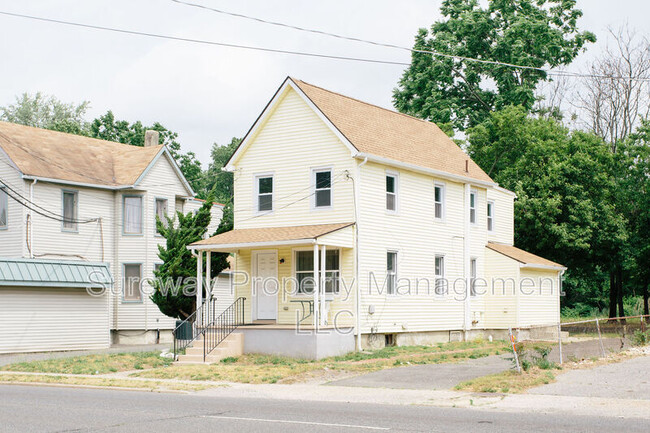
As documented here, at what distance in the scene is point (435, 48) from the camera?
52.7 m

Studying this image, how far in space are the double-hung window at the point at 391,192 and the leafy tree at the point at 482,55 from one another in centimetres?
2384

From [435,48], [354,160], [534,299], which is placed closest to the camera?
[354,160]

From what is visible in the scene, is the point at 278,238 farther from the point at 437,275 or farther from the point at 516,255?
the point at 516,255

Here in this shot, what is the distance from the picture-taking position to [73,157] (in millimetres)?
36062

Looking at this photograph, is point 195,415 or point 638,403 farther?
point 638,403

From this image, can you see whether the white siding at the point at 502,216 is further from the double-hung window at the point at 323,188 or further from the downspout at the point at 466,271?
the double-hung window at the point at 323,188

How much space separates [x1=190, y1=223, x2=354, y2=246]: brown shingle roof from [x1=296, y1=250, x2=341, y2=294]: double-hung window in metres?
0.96

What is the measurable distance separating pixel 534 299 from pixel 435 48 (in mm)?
24815

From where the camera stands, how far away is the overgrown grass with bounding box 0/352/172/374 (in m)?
22.3

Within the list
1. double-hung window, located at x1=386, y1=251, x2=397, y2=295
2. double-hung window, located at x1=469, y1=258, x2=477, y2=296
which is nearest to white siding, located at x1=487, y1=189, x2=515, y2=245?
double-hung window, located at x1=469, y1=258, x2=477, y2=296

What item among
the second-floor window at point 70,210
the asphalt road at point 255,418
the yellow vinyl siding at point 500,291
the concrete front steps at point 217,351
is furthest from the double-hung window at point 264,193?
the asphalt road at point 255,418

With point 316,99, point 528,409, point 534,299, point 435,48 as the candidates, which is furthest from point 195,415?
point 435,48

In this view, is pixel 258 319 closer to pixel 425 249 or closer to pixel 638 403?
pixel 425 249

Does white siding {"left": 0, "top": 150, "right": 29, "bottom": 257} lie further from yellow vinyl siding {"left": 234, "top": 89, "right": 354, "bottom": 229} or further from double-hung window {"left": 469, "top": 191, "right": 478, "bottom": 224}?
double-hung window {"left": 469, "top": 191, "right": 478, "bottom": 224}
